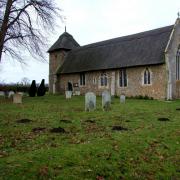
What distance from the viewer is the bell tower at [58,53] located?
147 feet

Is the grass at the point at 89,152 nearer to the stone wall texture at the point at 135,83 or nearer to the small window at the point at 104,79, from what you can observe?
the stone wall texture at the point at 135,83

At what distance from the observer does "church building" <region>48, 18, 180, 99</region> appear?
2980 centimetres

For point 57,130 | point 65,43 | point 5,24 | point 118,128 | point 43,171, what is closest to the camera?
point 43,171

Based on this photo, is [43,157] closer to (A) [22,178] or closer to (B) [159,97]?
(A) [22,178]

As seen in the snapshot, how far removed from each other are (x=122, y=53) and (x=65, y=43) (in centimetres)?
1367

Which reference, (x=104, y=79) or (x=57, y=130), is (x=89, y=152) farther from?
(x=104, y=79)

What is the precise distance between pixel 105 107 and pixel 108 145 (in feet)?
29.6

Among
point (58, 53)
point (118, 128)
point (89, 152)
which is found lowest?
point (89, 152)

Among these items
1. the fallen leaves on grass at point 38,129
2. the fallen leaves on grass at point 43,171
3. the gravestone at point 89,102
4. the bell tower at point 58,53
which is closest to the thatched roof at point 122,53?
the bell tower at point 58,53

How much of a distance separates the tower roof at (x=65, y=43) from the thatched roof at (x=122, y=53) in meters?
2.59

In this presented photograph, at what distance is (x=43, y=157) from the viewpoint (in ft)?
23.3

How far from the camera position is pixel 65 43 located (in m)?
45.8

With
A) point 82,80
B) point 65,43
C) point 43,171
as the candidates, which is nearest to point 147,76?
point 82,80

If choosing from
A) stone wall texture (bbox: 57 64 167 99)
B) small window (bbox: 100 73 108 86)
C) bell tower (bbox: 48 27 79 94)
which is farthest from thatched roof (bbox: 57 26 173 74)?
bell tower (bbox: 48 27 79 94)
